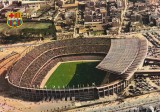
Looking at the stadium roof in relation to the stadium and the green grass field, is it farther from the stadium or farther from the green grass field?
the green grass field

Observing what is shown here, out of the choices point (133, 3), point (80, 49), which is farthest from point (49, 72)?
point (133, 3)

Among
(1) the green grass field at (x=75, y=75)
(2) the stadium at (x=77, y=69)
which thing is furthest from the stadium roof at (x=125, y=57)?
(1) the green grass field at (x=75, y=75)

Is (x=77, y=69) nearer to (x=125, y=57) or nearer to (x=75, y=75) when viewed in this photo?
(x=75, y=75)

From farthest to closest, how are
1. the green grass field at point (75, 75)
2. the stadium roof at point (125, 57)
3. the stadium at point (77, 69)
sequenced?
the green grass field at point (75, 75) → the stadium roof at point (125, 57) → the stadium at point (77, 69)

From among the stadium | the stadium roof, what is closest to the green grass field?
the stadium

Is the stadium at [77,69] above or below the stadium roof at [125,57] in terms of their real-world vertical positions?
below

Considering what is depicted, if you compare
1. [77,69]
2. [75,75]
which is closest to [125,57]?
[75,75]

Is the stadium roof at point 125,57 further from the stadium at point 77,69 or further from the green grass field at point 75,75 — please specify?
the green grass field at point 75,75
